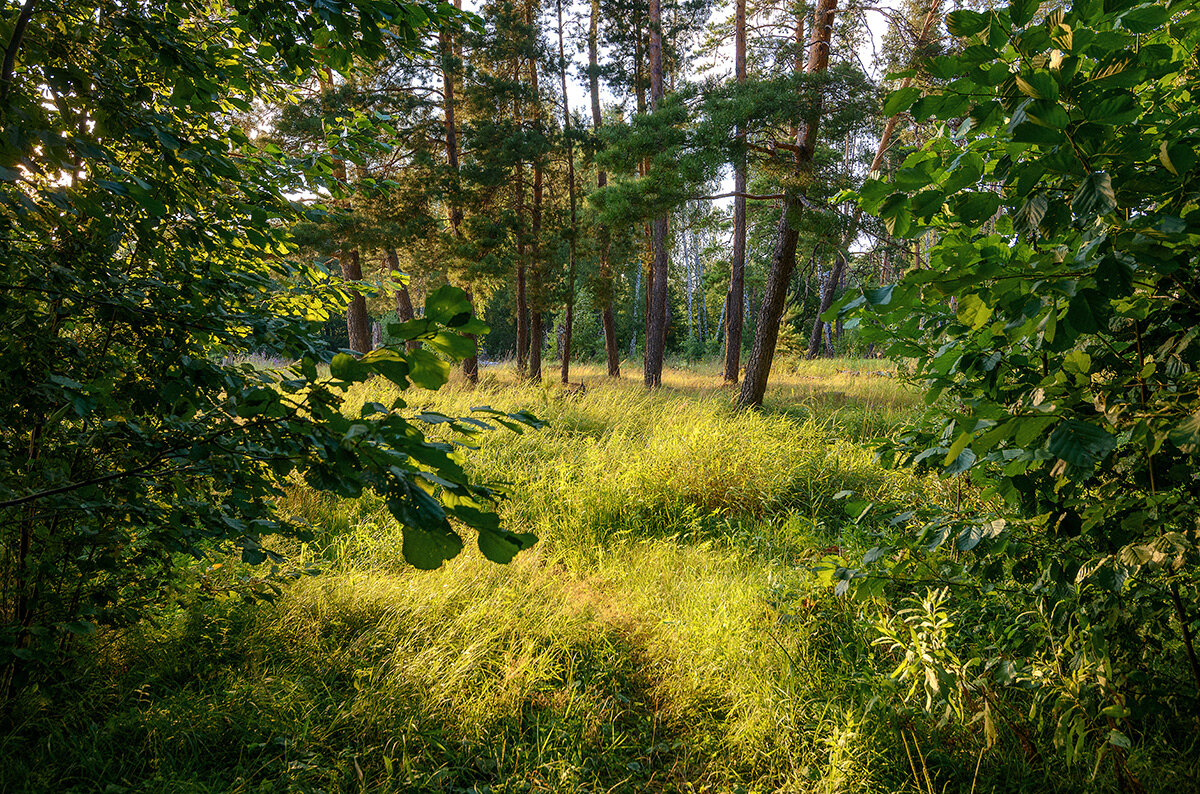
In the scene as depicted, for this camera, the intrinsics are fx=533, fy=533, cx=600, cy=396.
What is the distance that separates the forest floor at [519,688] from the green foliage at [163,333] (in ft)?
1.57

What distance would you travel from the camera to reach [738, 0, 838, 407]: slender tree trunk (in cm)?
661

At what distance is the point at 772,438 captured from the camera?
563cm

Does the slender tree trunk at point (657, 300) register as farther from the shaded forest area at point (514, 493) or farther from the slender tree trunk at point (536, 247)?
the shaded forest area at point (514, 493)

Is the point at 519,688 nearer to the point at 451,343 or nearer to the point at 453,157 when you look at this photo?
the point at 451,343

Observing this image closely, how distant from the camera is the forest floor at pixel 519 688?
1.84m

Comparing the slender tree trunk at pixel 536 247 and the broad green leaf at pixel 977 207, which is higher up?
the slender tree trunk at pixel 536 247

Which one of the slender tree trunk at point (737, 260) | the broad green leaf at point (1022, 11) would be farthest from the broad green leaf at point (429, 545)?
the slender tree trunk at point (737, 260)

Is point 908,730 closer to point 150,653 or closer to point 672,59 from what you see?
point 150,653

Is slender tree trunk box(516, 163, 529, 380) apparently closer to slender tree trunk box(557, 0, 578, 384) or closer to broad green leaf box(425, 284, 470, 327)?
slender tree trunk box(557, 0, 578, 384)

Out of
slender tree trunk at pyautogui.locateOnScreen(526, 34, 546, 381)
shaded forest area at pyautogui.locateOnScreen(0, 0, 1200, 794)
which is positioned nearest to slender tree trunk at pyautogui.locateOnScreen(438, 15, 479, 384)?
slender tree trunk at pyautogui.locateOnScreen(526, 34, 546, 381)

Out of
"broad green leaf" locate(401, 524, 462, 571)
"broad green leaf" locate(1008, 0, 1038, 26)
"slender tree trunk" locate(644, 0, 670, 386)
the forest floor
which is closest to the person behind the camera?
"broad green leaf" locate(401, 524, 462, 571)

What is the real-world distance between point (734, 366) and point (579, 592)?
10.8 m

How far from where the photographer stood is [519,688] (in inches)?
90.7

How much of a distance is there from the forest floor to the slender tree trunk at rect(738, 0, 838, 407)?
167 inches
